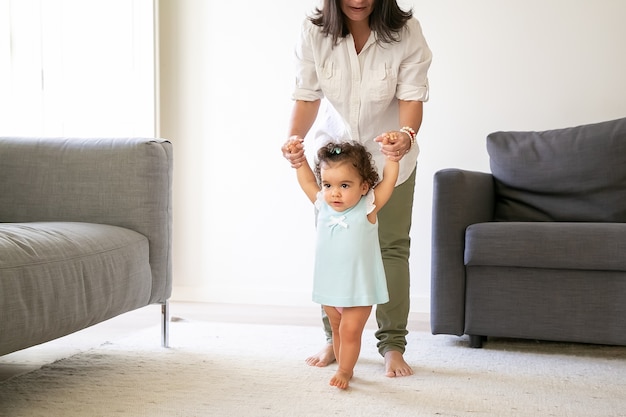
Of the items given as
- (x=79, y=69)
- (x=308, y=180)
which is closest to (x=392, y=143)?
(x=308, y=180)

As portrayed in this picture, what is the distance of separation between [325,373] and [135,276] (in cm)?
61

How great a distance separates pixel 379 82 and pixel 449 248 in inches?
27.8

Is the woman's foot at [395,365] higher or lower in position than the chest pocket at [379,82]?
lower

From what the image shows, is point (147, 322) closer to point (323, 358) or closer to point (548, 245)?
point (323, 358)

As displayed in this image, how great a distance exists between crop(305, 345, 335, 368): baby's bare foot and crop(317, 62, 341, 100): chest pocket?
0.72 meters

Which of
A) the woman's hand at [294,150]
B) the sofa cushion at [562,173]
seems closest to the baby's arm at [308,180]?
the woman's hand at [294,150]

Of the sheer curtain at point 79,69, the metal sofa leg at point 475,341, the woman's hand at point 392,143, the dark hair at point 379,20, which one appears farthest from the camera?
the sheer curtain at point 79,69

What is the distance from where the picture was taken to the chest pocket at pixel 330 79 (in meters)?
2.05

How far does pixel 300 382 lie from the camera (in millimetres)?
1888

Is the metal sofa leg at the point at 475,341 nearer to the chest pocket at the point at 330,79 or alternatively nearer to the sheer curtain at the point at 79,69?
the chest pocket at the point at 330,79

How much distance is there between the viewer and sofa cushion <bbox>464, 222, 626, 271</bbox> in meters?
2.29

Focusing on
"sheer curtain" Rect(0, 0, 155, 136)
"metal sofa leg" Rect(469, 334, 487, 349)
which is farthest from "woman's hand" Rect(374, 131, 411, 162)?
"sheer curtain" Rect(0, 0, 155, 136)

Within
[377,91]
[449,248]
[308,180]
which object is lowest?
[449,248]

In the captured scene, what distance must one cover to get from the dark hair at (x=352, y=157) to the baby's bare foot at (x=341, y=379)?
0.48 m
